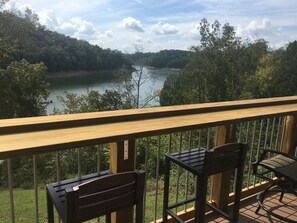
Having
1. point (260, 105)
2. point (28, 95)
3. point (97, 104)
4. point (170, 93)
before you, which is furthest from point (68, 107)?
point (260, 105)

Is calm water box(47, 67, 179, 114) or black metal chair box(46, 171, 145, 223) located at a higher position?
black metal chair box(46, 171, 145, 223)

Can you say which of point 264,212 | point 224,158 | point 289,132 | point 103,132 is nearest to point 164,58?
point 289,132

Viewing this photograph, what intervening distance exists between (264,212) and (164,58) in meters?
28.8

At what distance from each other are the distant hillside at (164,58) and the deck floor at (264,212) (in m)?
22.6

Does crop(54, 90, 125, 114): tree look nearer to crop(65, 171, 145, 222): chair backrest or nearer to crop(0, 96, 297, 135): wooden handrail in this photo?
crop(0, 96, 297, 135): wooden handrail

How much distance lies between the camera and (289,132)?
121 inches

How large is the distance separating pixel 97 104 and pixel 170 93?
30.1 feet

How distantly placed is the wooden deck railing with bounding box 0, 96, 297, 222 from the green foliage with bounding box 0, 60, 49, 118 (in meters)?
14.2

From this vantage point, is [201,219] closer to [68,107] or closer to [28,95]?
[28,95]

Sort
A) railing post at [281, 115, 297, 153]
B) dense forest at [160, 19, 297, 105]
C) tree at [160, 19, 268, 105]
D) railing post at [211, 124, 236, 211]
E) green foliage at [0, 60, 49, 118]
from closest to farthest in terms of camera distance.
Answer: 1. railing post at [211, 124, 236, 211]
2. railing post at [281, 115, 297, 153]
3. green foliage at [0, 60, 49, 118]
4. dense forest at [160, 19, 297, 105]
5. tree at [160, 19, 268, 105]

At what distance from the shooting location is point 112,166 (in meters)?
1.78

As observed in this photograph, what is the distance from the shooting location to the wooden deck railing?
4.41 feet

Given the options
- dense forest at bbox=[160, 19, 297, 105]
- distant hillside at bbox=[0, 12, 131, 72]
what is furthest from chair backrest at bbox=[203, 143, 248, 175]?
dense forest at bbox=[160, 19, 297, 105]

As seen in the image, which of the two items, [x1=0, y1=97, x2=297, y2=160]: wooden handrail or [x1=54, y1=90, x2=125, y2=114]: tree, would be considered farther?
[x1=54, y1=90, x2=125, y2=114]: tree
